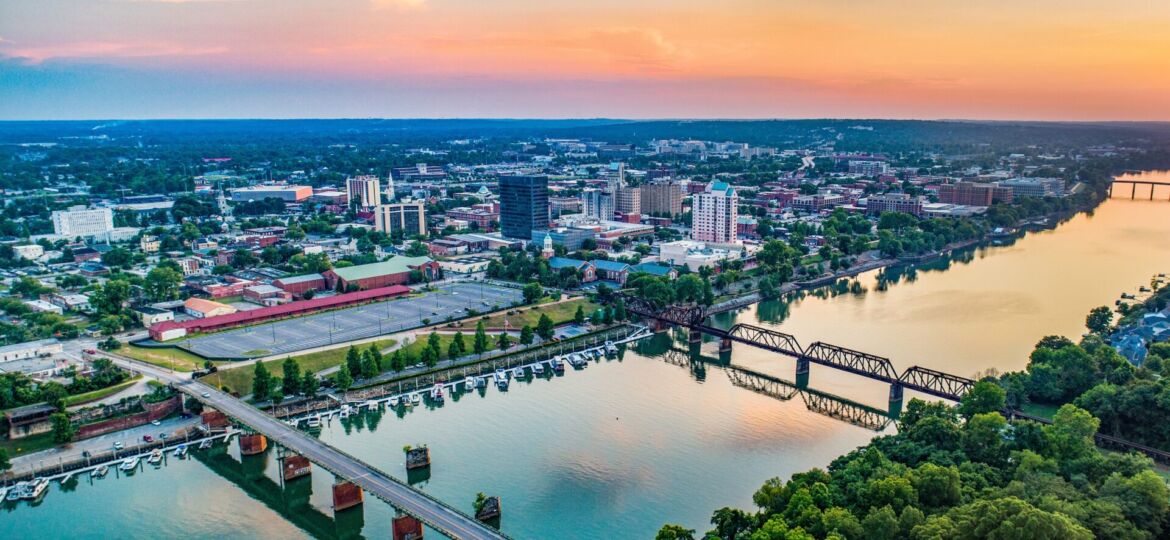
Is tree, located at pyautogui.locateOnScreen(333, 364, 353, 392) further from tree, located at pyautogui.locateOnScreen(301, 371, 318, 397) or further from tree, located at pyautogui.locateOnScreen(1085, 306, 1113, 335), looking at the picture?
tree, located at pyautogui.locateOnScreen(1085, 306, 1113, 335)

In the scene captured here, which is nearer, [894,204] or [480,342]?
[480,342]

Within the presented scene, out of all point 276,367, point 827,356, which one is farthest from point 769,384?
point 276,367

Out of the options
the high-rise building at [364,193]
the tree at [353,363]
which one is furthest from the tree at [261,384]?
the high-rise building at [364,193]

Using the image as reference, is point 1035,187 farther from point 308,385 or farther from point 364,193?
point 308,385

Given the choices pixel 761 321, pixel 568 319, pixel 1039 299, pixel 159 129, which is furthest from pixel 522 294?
pixel 159 129

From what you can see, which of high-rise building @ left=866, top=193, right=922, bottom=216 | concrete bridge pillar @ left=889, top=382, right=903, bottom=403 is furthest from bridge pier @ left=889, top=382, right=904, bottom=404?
high-rise building @ left=866, top=193, right=922, bottom=216

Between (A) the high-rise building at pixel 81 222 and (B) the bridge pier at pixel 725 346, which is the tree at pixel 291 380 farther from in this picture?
(A) the high-rise building at pixel 81 222

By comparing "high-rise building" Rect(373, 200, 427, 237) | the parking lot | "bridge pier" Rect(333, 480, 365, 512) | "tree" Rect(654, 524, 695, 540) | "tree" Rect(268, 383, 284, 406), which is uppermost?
"high-rise building" Rect(373, 200, 427, 237)
